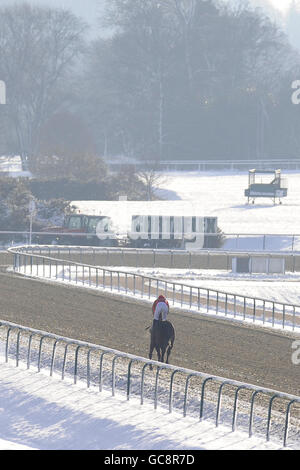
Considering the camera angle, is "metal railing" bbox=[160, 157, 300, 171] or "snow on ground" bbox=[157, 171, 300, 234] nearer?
"snow on ground" bbox=[157, 171, 300, 234]

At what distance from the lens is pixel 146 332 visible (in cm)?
2134

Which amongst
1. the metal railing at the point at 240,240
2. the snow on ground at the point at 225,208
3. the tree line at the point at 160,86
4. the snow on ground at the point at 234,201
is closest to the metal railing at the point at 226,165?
the snow on ground at the point at 234,201

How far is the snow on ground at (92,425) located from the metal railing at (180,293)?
10.2 m

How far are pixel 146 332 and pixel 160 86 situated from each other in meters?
61.2

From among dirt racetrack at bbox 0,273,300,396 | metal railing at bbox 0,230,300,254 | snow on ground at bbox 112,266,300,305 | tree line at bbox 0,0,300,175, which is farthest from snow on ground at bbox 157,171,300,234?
dirt racetrack at bbox 0,273,300,396

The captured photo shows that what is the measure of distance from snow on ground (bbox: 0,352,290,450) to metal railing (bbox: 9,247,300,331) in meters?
10.2

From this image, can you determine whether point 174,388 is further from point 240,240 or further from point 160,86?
point 160,86

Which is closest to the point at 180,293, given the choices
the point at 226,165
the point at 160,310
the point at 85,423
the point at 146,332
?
the point at 146,332

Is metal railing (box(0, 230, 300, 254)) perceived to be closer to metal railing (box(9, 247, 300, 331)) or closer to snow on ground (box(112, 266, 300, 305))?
snow on ground (box(112, 266, 300, 305))

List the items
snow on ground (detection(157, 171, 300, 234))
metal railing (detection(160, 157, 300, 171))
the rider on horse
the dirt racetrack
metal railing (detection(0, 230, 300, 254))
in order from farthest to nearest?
1. metal railing (detection(160, 157, 300, 171))
2. snow on ground (detection(157, 171, 300, 234))
3. metal railing (detection(0, 230, 300, 254))
4. the dirt racetrack
5. the rider on horse

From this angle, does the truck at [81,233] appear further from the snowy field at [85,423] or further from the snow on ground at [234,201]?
the snowy field at [85,423]

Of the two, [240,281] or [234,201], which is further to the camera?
[234,201]

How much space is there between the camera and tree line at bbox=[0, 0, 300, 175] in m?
79.3

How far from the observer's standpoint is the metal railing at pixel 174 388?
1319cm
